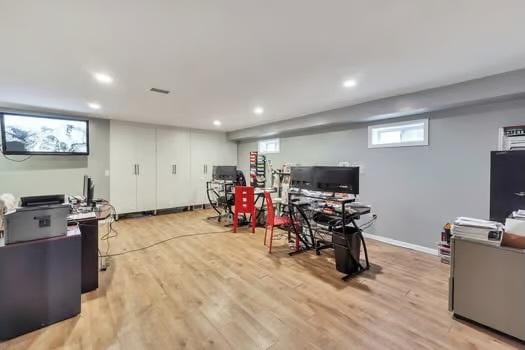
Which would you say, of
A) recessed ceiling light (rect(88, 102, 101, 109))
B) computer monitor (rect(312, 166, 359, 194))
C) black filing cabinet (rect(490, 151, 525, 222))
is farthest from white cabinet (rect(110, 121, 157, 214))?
black filing cabinet (rect(490, 151, 525, 222))

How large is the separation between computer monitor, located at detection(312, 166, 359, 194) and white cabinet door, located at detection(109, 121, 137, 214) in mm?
4765

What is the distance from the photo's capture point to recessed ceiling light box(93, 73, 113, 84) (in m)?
2.96

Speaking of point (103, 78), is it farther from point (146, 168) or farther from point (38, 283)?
point (146, 168)

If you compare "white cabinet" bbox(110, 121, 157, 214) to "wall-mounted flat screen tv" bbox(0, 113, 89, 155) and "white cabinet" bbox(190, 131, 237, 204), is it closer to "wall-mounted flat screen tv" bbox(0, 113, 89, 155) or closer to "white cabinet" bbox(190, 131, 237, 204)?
"wall-mounted flat screen tv" bbox(0, 113, 89, 155)

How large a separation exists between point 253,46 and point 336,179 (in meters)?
1.98

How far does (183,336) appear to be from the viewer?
197 cm

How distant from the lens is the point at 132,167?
6125 millimetres

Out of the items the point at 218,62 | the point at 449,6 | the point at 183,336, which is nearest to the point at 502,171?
the point at 449,6

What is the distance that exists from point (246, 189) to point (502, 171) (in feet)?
12.3

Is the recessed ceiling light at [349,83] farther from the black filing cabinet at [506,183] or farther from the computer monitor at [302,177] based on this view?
the black filing cabinet at [506,183]

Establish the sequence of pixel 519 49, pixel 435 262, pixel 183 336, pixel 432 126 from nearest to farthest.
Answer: pixel 183 336, pixel 519 49, pixel 435 262, pixel 432 126

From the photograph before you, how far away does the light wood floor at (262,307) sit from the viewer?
1914 millimetres

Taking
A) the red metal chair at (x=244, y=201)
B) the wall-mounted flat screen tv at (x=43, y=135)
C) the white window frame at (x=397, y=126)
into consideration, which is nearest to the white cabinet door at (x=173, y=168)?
the wall-mounted flat screen tv at (x=43, y=135)

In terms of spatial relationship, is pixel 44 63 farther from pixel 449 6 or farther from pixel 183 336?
pixel 449 6
